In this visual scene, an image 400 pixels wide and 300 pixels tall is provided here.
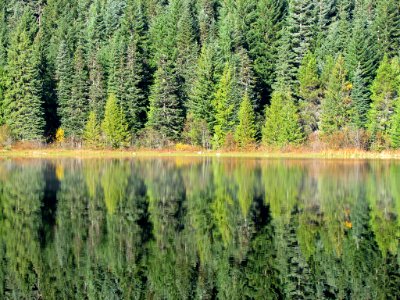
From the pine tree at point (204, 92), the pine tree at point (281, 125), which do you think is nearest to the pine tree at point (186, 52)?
the pine tree at point (204, 92)

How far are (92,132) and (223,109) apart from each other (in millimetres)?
18643

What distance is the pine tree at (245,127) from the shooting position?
8662cm

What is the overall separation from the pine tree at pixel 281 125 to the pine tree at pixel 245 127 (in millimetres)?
1718

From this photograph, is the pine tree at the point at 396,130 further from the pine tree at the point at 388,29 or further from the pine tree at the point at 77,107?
the pine tree at the point at 77,107

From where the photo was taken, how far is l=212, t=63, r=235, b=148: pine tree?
89375 millimetres

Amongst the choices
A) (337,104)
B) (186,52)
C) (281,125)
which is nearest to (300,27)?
(337,104)

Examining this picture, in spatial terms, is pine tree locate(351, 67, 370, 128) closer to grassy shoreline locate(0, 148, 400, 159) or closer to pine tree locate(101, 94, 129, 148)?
grassy shoreline locate(0, 148, 400, 159)

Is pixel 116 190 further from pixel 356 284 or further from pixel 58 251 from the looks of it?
pixel 356 284

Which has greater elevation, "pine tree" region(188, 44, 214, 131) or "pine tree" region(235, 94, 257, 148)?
"pine tree" region(188, 44, 214, 131)

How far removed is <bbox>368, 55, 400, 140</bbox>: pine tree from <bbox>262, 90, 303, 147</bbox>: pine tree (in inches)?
374

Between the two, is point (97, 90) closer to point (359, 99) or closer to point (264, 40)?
point (264, 40)

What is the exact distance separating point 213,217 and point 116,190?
1202 centimetres

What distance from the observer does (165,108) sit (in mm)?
92250

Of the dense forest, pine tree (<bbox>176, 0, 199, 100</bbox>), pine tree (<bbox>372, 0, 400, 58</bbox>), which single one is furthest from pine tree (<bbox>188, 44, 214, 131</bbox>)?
pine tree (<bbox>372, 0, 400, 58</bbox>)
